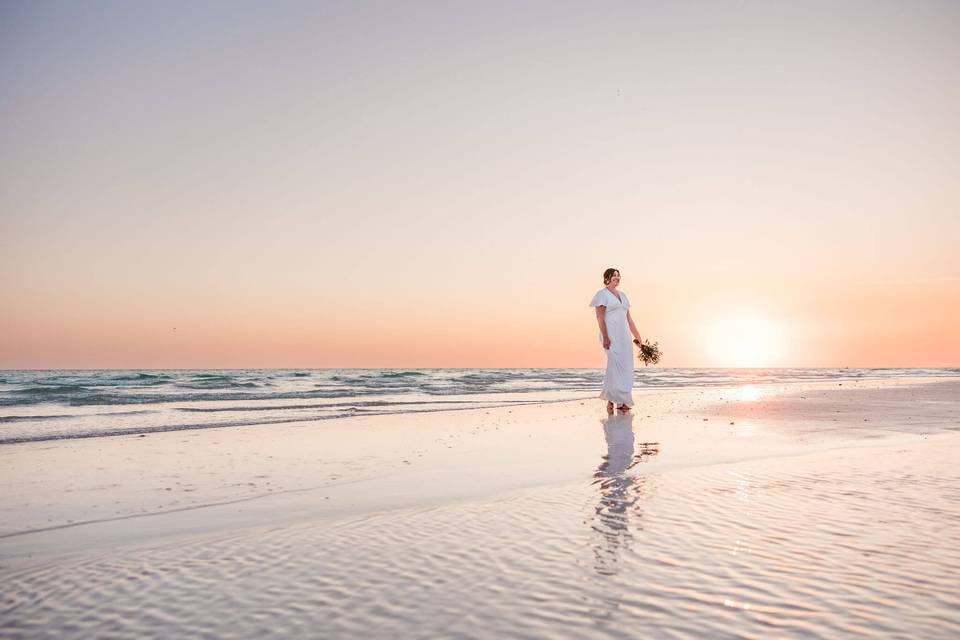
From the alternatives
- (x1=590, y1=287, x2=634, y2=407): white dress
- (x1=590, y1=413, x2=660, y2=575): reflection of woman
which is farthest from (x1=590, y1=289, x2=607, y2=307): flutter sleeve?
(x1=590, y1=413, x2=660, y2=575): reflection of woman

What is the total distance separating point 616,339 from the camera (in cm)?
1506

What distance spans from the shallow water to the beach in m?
0.02

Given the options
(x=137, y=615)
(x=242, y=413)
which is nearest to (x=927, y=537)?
(x=137, y=615)

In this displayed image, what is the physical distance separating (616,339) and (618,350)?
10.4 inches

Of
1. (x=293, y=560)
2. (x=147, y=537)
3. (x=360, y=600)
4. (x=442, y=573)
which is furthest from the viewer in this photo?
(x=147, y=537)

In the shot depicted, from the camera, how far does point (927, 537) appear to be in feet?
14.1

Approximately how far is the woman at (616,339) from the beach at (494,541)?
5.56 m

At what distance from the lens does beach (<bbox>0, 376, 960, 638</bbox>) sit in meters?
3.16

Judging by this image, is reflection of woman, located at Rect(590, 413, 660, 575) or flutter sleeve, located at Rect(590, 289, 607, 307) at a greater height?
flutter sleeve, located at Rect(590, 289, 607, 307)

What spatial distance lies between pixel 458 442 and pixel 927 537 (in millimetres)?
7007

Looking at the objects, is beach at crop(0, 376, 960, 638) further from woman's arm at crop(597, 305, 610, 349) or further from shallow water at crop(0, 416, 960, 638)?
woman's arm at crop(597, 305, 610, 349)

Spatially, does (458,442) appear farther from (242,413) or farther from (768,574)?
(242,413)

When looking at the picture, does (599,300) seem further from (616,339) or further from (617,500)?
(617,500)

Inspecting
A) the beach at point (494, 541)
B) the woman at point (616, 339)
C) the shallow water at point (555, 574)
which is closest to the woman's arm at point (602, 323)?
the woman at point (616, 339)
